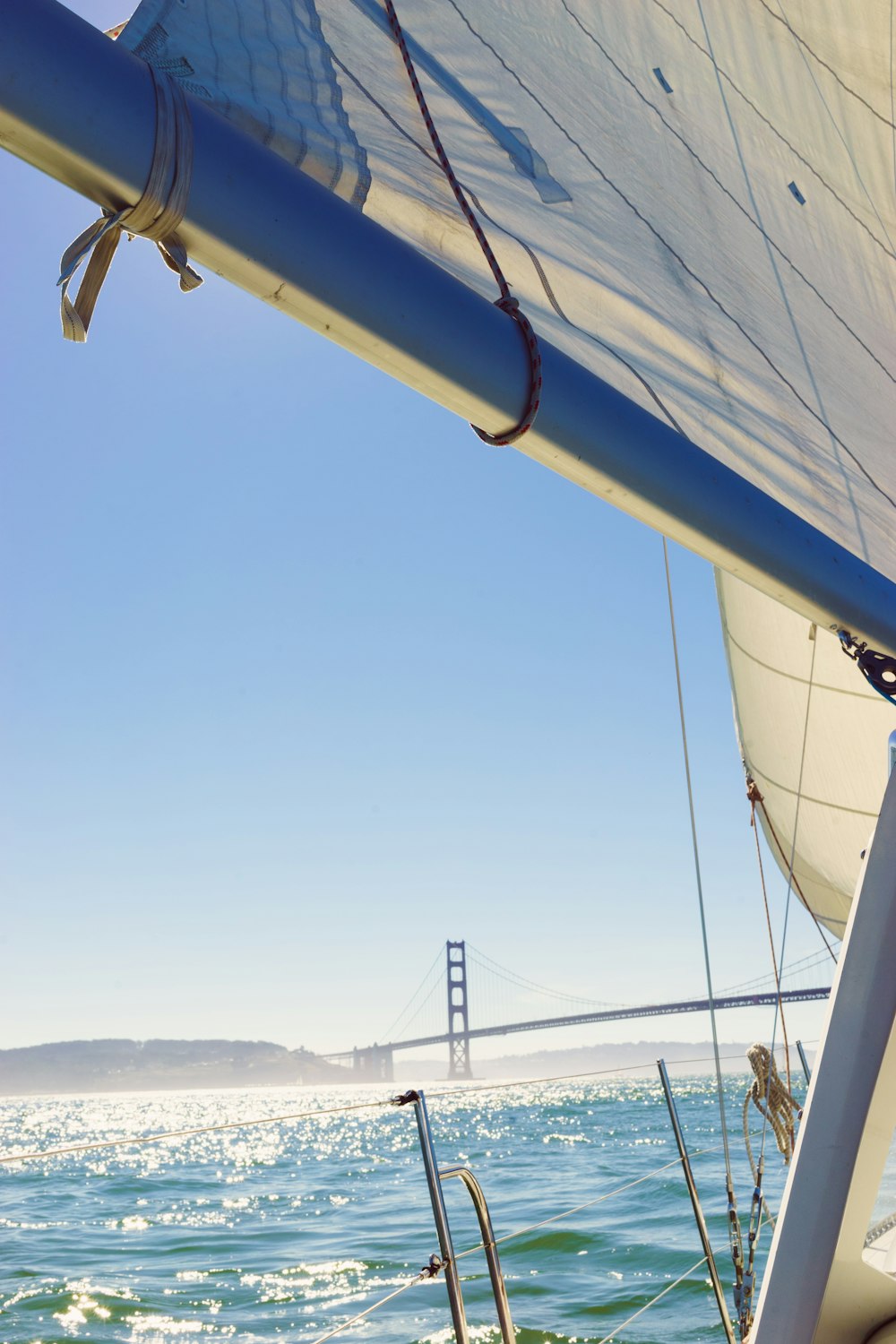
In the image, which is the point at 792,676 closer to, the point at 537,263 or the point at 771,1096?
the point at 771,1096

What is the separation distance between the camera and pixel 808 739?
2898 mm

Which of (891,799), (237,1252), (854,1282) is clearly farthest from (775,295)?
(237,1252)

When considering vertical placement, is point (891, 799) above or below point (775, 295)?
below

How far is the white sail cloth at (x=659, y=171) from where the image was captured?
2.45 feet

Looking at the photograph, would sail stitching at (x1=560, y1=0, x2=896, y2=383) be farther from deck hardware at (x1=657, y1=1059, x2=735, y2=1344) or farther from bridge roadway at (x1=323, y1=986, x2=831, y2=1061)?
bridge roadway at (x1=323, y1=986, x2=831, y2=1061)

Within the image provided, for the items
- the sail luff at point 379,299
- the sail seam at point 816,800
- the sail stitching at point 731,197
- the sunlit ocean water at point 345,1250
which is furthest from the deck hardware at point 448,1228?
the sail seam at point 816,800

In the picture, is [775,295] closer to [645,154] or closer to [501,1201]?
[645,154]

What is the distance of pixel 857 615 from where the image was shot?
1.06 m

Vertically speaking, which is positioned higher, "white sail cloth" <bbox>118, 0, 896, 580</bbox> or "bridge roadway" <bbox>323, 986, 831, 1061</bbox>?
"white sail cloth" <bbox>118, 0, 896, 580</bbox>

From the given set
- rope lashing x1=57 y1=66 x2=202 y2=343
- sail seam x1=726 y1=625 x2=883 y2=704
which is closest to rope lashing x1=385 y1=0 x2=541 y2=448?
rope lashing x1=57 y1=66 x2=202 y2=343

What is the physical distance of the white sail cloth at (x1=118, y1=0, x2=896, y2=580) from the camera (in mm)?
748

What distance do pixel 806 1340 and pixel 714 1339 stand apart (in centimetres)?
274

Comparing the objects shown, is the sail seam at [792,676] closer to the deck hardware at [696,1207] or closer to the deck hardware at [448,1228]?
the deck hardware at [696,1207]

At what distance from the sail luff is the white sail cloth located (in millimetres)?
83
